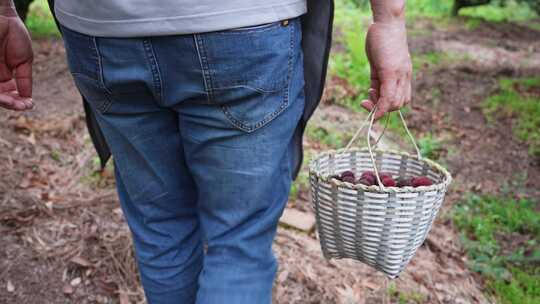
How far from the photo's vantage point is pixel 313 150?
345 centimetres

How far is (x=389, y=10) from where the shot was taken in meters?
1.20

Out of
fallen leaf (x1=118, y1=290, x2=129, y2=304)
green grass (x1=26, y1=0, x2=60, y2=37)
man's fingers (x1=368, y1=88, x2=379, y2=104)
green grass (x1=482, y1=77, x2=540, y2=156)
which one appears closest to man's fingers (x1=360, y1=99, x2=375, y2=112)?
man's fingers (x1=368, y1=88, x2=379, y2=104)

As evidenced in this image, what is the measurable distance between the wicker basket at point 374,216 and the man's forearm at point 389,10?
27 centimetres

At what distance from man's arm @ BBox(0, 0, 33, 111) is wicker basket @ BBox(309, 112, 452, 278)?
2.80 feet

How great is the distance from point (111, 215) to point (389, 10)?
1824 mm

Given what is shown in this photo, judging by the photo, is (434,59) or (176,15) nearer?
(176,15)

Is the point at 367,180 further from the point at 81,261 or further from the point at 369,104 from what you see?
the point at 81,261

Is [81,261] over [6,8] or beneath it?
beneath

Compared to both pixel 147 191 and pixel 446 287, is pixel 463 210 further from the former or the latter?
pixel 147 191

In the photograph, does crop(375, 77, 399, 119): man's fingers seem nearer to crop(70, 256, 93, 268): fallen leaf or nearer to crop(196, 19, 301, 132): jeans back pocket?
crop(196, 19, 301, 132): jeans back pocket

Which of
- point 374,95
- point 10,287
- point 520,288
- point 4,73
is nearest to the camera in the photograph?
point 374,95

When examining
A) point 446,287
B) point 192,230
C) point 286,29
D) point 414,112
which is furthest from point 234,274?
point 414,112

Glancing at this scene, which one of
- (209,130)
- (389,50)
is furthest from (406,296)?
(209,130)

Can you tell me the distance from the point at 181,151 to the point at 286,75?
0.34 meters
